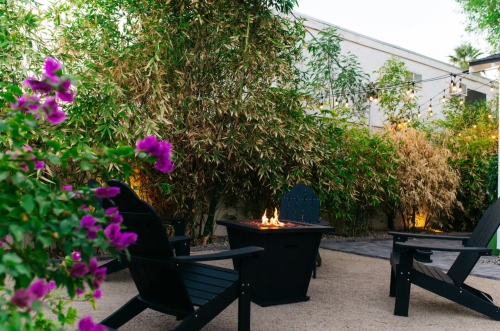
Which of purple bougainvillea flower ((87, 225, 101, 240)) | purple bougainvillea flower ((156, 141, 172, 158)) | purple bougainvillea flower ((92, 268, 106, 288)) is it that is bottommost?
purple bougainvillea flower ((92, 268, 106, 288))

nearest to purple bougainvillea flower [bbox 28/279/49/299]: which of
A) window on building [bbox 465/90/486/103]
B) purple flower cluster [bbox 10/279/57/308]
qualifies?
purple flower cluster [bbox 10/279/57/308]

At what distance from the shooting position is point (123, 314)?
2393 mm

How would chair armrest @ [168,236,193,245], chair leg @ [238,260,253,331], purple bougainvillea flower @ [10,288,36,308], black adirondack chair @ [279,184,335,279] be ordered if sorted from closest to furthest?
1. purple bougainvillea flower @ [10,288,36,308]
2. chair leg @ [238,260,253,331]
3. chair armrest @ [168,236,193,245]
4. black adirondack chair @ [279,184,335,279]

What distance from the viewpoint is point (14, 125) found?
996mm

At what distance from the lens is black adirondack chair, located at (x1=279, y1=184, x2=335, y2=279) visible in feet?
13.9

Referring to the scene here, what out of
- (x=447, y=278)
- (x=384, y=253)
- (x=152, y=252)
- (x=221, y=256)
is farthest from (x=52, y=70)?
(x=384, y=253)

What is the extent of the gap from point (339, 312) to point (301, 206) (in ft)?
5.05

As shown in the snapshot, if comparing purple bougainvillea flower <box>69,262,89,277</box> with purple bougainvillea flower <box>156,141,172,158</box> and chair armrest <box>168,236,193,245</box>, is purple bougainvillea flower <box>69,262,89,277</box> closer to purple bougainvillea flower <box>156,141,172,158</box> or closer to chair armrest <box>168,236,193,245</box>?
purple bougainvillea flower <box>156,141,172,158</box>

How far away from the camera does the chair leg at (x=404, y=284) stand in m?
2.91

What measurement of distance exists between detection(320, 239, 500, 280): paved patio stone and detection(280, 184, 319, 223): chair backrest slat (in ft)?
5.73

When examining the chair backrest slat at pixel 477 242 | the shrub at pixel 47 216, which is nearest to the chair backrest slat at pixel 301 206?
the chair backrest slat at pixel 477 242

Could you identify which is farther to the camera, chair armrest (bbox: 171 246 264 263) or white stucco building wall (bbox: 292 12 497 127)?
white stucco building wall (bbox: 292 12 497 127)

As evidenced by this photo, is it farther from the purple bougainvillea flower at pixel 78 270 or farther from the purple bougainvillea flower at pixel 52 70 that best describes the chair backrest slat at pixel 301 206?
the purple bougainvillea flower at pixel 52 70

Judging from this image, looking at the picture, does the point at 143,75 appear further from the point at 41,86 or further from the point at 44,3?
the point at 41,86
